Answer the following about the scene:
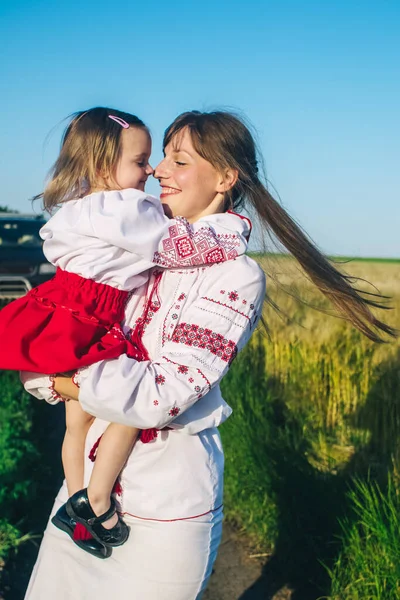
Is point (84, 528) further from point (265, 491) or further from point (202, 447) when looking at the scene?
point (265, 491)

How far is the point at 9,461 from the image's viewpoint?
14.6 feet

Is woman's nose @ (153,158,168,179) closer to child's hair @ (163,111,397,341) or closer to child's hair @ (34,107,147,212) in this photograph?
child's hair @ (163,111,397,341)

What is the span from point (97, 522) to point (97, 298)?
571mm

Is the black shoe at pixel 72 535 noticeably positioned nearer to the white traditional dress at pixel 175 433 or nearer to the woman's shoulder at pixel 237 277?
the white traditional dress at pixel 175 433

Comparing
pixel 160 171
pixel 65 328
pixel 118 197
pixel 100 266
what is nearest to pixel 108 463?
pixel 65 328

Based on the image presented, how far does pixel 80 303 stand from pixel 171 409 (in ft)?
1.39

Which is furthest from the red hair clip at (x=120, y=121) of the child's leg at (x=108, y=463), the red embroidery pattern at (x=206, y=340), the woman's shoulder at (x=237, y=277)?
the child's leg at (x=108, y=463)

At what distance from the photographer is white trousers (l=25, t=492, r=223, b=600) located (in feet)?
6.36

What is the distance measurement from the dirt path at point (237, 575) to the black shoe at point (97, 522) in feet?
7.31

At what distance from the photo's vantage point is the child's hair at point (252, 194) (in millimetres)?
2186

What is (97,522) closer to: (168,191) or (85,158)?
(168,191)

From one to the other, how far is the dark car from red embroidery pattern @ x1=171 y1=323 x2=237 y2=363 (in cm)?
830

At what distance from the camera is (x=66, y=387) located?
2.01 meters

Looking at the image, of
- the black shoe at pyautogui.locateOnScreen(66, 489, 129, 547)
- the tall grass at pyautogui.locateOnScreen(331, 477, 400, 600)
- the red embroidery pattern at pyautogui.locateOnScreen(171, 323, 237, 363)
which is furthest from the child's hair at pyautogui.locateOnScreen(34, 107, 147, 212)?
the tall grass at pyautogui.locateOnScreen(331, 477, 400, 600)
